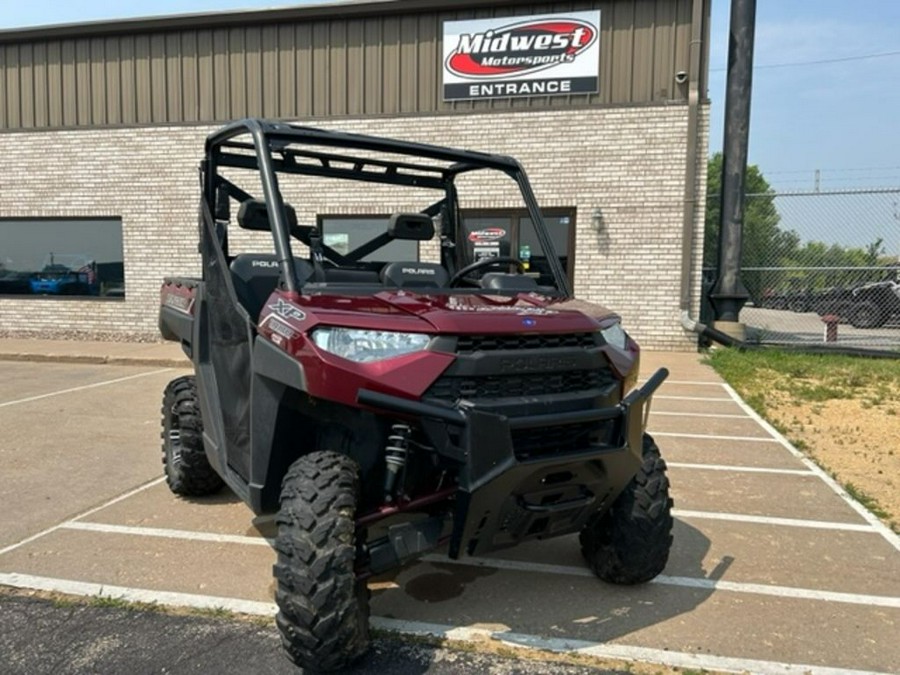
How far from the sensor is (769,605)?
10.9 feet

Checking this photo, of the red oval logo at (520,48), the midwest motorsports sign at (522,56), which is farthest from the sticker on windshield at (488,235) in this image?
the red oval logo at (520,48)

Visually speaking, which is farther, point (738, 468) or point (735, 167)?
point (735, 167)

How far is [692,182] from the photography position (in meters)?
11.5

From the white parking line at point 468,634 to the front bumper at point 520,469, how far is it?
456 millimetres

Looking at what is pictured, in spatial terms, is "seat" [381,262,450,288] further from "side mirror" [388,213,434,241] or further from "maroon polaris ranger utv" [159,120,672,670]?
"side mirror" [388,213,434,241]

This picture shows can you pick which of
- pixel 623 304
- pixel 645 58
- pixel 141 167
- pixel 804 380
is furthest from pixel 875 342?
pixel 141 167

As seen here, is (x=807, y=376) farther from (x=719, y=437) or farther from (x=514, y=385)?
(x=514, y=385)

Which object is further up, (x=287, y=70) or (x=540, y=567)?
(x=287, y=70)

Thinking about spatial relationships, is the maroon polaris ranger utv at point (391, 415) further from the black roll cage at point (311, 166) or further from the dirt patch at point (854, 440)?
the dirt patch at point (854, 440)

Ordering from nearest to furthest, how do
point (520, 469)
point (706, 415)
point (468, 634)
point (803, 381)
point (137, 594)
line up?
1. point (520, 469)
2. point (468, 634)
3. point (137, 594)
4. point (706, 415)
5. point (803, 381)

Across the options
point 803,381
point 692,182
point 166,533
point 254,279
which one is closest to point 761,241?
point 692,182

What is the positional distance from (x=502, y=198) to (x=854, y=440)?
706cm

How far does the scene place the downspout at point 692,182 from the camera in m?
11.2

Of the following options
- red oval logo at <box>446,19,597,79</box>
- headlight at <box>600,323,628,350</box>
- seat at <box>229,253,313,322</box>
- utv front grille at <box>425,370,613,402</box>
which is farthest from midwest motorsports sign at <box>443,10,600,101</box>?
utv front grille at <box>425,370,613,402</box>
